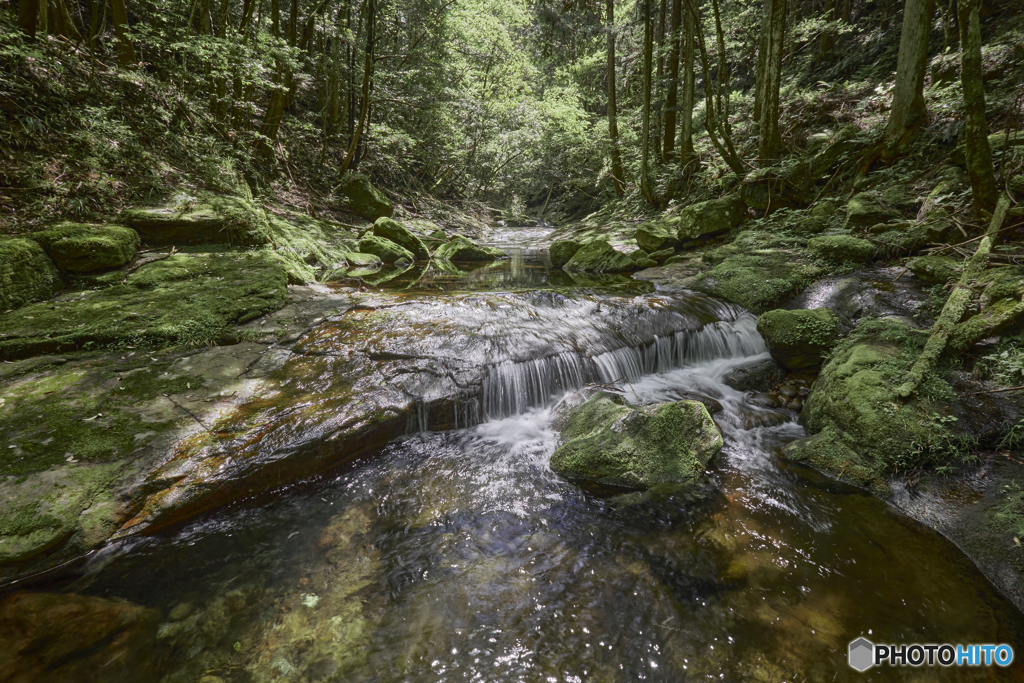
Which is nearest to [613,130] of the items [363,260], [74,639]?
[363,260]

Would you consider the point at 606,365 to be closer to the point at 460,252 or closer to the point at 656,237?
the point at 656,237

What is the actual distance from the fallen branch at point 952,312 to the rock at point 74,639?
20.4 feet

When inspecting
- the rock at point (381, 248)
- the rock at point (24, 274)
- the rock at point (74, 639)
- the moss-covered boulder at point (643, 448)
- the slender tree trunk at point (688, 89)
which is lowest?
the rock at point (74, 639)

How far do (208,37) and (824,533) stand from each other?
12.4m

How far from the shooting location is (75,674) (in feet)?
7.07

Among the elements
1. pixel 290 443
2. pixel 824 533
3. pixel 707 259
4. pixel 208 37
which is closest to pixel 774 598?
pixel 824 533

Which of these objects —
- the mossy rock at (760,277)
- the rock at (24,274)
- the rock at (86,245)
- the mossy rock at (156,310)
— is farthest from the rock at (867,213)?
the rock at (24,274)

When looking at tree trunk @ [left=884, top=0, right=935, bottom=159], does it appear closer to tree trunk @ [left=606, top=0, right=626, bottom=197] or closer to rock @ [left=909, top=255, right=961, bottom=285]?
rock @ [left=909, top=255, right=961, bottom=285]

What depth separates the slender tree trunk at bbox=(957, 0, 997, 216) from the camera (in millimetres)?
4430

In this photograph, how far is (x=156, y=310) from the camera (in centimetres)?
501

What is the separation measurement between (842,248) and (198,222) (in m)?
11.4

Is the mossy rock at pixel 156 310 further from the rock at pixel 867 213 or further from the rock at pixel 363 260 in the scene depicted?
the rock at pixel 867 213

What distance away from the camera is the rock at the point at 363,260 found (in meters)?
10.8

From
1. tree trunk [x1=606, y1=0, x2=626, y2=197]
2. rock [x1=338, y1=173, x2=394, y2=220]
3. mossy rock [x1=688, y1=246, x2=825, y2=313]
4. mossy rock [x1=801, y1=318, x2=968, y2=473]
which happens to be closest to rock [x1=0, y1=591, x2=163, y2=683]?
mossy rock [x1=801, y1=318, x2=968, y2=473]
